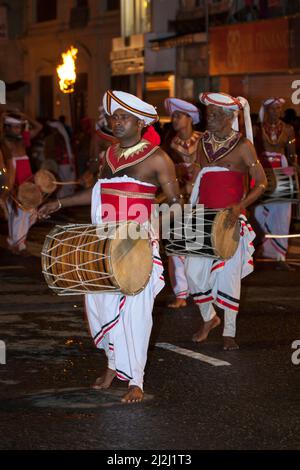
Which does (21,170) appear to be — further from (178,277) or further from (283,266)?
(178,277)

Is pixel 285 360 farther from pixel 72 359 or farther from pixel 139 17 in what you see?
pixel 139 17

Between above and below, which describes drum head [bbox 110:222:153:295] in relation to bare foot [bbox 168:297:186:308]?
above

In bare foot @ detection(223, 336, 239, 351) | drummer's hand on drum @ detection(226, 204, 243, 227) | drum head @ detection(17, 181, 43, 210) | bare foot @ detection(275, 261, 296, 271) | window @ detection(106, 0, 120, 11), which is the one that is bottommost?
bare foot @ detection(275, 261, 296, 271)

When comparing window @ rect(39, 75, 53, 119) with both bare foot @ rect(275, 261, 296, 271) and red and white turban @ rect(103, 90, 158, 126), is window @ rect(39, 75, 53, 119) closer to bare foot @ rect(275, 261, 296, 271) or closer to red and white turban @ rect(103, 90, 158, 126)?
bare foot @ rect(275, 261, 296, 271)

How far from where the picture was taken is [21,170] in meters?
15.4

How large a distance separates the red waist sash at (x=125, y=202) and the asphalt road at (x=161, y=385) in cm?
118

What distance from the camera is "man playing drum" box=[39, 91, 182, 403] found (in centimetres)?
723

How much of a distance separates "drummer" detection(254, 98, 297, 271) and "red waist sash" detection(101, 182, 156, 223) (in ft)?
20.5

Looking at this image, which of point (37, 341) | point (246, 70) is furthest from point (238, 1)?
point (37, 341)

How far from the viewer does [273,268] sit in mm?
13594

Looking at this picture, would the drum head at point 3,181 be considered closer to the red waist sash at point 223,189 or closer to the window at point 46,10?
the red waist sash at point 223,189

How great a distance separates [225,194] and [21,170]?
22.4ft

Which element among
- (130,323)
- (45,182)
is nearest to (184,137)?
(45,182)

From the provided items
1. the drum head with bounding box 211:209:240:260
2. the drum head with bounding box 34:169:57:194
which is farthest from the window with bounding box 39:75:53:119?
the drum head with bounding box 34:169:57:194
